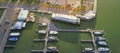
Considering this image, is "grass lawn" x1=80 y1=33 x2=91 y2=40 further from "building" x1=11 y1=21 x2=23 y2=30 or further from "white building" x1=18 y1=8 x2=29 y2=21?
"white building" x1=18 y1=8 x2=29 y2=21

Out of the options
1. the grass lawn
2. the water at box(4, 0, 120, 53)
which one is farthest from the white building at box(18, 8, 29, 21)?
the grass lawn

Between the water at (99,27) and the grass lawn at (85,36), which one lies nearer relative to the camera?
the water at (99,27)

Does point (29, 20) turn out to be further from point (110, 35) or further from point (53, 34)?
point (110, 35)

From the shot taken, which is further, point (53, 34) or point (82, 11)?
point (82, 11)

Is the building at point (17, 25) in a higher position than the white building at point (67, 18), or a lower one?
lower

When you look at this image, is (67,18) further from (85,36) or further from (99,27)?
(99,27)

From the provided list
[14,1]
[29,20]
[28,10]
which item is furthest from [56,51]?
[14,1]

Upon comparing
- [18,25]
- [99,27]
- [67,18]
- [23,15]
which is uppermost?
[23,15]

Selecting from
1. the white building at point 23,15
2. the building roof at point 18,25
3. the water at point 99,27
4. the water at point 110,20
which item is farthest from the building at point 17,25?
the water at point 110,20

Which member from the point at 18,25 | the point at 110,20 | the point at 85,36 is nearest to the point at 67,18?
the point at 85,36

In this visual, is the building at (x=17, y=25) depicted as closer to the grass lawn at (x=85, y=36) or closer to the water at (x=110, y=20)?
the grass lawn at (x=85, y=36)

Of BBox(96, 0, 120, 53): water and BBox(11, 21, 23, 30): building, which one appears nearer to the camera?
BBox(96, 0, 120, 53): water
